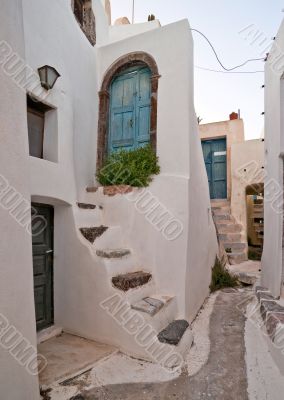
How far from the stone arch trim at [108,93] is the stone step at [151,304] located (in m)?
2.43

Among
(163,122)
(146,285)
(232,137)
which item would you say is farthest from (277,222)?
(232,137)

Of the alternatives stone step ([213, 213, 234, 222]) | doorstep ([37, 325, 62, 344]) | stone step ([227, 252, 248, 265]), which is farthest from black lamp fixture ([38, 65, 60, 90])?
stone step ([213, 213, 234, 222])

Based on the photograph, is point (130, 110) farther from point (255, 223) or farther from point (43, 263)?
point (255, 223)

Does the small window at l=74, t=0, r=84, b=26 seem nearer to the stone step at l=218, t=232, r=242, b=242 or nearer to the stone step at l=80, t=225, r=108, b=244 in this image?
the stone step at l=80, t=225, r=108, b=244

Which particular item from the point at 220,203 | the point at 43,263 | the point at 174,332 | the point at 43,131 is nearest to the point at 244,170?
the point at 220,203

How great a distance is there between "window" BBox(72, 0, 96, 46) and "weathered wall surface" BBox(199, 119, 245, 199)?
5838 mm

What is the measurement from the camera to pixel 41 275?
379cm

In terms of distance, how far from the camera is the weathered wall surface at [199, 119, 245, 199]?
32.0ft

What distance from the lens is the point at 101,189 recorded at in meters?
4.49

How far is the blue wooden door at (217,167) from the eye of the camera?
10.0m

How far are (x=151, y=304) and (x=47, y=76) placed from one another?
324cm

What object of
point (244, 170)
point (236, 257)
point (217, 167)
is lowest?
point (236, 257)

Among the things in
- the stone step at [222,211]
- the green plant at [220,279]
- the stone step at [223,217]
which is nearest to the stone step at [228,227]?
the stone step at [223,217]

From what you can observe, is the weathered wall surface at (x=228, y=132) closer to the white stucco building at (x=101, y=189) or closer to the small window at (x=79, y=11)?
the white stucco building at (x=101, y=189)
